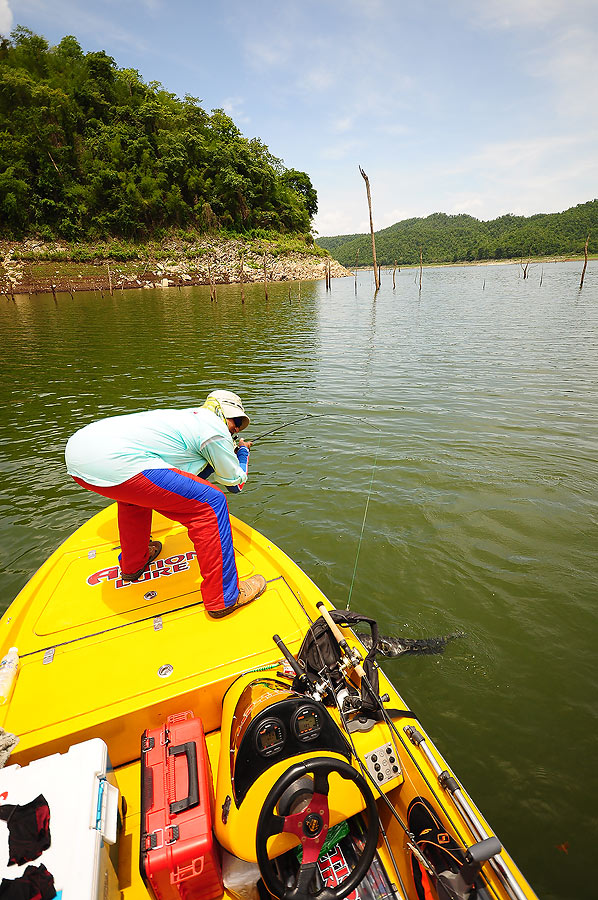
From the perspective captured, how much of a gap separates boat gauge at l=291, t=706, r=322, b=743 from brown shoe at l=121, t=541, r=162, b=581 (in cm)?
220

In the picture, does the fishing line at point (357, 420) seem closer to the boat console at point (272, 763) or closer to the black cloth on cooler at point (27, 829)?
the boat console at point (272, 763)

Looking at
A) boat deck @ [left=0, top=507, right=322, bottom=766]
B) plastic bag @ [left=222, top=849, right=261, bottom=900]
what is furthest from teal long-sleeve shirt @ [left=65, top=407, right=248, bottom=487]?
plastic bag @ [left=222, top=849, right=261, bottom=900]

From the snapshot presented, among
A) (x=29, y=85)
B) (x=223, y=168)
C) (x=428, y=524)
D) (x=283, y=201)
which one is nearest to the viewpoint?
(x=428, y=524)

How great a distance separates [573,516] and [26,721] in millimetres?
6642

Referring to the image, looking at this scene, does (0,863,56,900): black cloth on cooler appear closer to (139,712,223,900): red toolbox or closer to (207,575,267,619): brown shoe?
(139,712,223,900): red toolbox

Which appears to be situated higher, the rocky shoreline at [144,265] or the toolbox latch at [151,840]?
the rocky shoreline at [144,265]

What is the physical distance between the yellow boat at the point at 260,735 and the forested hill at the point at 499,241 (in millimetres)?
101912

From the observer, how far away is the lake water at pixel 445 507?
323 centimetres

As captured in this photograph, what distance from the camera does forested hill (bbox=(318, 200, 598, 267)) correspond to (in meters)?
124

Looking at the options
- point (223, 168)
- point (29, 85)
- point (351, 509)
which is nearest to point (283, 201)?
point (223, 168)

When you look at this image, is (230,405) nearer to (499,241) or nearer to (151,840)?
(151,840)

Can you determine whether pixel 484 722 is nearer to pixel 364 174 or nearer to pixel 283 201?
pixel 364 174

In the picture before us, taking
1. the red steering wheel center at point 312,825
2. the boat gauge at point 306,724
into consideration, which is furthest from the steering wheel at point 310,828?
the boat gauge at point 306,724

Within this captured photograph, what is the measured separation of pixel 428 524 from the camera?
5.80 meters
